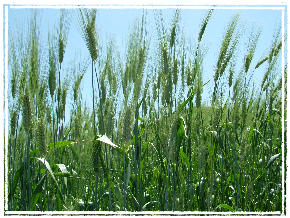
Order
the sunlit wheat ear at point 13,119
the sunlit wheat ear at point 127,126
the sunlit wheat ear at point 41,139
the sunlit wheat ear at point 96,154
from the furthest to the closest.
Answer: the sunlit wheat ear at point 13,119, the sunlit wheat ear at point 96,154, the sunlit wheat ear at point 127,126, the sunlit wheat ear at point 41,139

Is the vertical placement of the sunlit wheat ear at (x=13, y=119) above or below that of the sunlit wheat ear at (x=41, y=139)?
above

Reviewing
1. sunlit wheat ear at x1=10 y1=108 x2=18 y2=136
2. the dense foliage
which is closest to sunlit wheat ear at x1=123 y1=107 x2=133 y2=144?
the dense foliage

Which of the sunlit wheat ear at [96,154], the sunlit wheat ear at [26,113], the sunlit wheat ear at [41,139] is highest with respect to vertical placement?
the sunlit wheat ear at [26,113]

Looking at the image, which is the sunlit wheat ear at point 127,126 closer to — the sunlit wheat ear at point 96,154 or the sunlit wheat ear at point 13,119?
the sunlit wheat ear at point 96,154

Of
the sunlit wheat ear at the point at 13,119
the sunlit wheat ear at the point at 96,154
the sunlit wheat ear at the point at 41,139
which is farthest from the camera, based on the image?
the sunlit wheat ear at the point at 13,119

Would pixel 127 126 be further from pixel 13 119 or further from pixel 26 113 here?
pixel 13 119

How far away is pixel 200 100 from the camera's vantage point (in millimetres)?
2102

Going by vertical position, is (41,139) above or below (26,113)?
below

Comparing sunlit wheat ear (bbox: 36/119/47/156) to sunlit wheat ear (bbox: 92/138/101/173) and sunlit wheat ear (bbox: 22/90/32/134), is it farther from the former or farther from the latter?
sunlit wheat ear (bbox: 92/138/101/173)

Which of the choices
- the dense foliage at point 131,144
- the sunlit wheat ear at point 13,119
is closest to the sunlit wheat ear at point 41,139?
the dense foliage at point 131,144

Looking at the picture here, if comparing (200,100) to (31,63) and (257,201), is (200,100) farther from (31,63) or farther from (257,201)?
(31,63)

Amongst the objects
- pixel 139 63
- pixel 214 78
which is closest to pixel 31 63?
pixel 139 63

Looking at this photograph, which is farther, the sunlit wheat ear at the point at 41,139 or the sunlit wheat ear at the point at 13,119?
the sunlit wheat ear at the point at 13,119

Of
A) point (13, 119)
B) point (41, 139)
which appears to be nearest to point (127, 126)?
point (41, 139)
